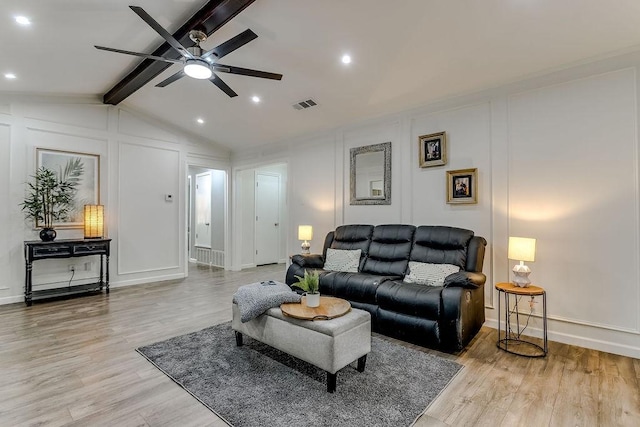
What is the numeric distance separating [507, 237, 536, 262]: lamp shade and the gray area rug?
1.15 metres

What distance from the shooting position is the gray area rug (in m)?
1.91

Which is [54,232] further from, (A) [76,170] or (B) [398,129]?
(B) [398,129]

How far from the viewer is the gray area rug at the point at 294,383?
1906 mm

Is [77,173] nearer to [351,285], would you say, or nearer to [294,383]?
[351,285]

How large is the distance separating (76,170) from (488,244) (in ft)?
19.3

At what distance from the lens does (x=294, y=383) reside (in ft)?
7.40

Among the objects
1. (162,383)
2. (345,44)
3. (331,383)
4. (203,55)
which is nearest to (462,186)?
(345,44)

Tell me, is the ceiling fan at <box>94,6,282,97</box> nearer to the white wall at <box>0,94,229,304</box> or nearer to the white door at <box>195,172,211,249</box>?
the white wall at <box>0,94,229,304</box>

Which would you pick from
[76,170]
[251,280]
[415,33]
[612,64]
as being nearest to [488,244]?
[612,64]

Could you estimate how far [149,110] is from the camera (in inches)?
213

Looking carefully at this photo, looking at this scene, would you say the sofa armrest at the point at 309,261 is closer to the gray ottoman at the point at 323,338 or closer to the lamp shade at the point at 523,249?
the gray ottoman at the point at 323,338

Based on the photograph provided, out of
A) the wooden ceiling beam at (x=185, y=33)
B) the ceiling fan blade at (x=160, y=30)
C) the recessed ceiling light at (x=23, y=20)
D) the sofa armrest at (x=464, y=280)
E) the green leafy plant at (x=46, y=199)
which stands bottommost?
the sofa armrest at (x=464, y=280)

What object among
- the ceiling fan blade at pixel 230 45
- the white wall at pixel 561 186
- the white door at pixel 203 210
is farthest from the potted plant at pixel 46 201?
the white wall at pixel 561 186

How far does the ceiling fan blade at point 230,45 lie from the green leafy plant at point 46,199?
11.5 ft
